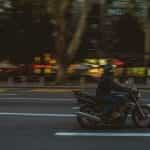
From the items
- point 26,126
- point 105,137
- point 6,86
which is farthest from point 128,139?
point 6,86

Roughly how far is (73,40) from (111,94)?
18643mm

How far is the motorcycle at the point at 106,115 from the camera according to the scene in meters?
12.4

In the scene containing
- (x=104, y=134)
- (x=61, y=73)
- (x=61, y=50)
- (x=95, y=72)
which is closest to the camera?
(x=104, y=134)

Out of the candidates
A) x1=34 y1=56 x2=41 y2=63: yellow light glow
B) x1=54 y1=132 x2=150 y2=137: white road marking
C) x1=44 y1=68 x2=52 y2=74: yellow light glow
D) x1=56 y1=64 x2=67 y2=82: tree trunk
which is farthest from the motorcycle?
x1=34 y1=56 x2=41 y2=63: yellow light glow

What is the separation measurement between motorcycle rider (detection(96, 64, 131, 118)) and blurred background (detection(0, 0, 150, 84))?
1692 cm

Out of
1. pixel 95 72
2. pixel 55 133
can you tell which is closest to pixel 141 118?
pixel 55 133

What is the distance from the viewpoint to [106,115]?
12461 mm

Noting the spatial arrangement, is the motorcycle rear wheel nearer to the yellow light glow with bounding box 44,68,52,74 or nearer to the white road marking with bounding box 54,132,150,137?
the white road marking with bounding box 54,132,150,137

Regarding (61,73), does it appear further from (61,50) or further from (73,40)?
(73,40)

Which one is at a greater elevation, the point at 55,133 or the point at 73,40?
the point at 73,40

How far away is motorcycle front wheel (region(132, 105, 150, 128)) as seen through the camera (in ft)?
40.8

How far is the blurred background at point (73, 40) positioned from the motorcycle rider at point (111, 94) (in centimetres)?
1692

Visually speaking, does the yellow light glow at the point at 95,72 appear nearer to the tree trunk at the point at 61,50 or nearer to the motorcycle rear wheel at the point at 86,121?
the tree trunk at the point at 61,50

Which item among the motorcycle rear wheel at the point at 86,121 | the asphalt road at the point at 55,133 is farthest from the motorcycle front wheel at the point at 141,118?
the motorcycle rear wheel at the point at 86,121
